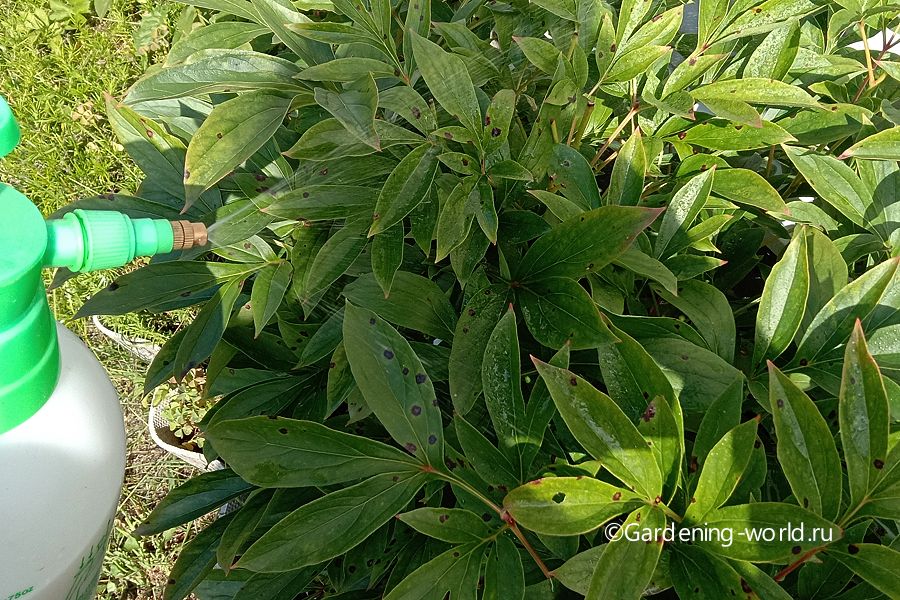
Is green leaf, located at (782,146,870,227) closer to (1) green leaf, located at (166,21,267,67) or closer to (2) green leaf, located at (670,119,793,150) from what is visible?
(2) green leaf, located at (670,119,793,150)

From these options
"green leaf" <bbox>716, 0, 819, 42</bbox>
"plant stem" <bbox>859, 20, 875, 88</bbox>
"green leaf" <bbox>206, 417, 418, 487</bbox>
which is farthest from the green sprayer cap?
"plant stem" <bbox>859, 20, 875, 88</bbox>

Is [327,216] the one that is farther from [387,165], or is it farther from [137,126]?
[137,126]

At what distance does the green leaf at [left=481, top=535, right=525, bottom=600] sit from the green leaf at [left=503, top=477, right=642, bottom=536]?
0.24ft

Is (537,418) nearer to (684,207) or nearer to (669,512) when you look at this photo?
(669,512)

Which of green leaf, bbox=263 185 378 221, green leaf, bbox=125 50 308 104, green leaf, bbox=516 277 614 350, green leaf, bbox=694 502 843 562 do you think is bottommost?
green leaf, bbox=694 502 843 562

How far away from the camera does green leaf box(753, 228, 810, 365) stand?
0.61 m

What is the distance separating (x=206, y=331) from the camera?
73 centimetres

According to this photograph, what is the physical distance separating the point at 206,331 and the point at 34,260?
0.29 m

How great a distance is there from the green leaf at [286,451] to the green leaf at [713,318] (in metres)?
0.29

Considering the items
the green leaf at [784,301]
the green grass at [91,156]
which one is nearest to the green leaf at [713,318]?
the green leaf at [784,301]

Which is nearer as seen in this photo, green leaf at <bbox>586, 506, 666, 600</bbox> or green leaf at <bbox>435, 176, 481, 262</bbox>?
green leaf at <bbox>586, 506, 666, 600</bbox>

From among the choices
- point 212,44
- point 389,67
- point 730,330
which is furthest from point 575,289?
point 212,44

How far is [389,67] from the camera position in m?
0.72

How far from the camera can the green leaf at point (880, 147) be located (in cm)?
68
